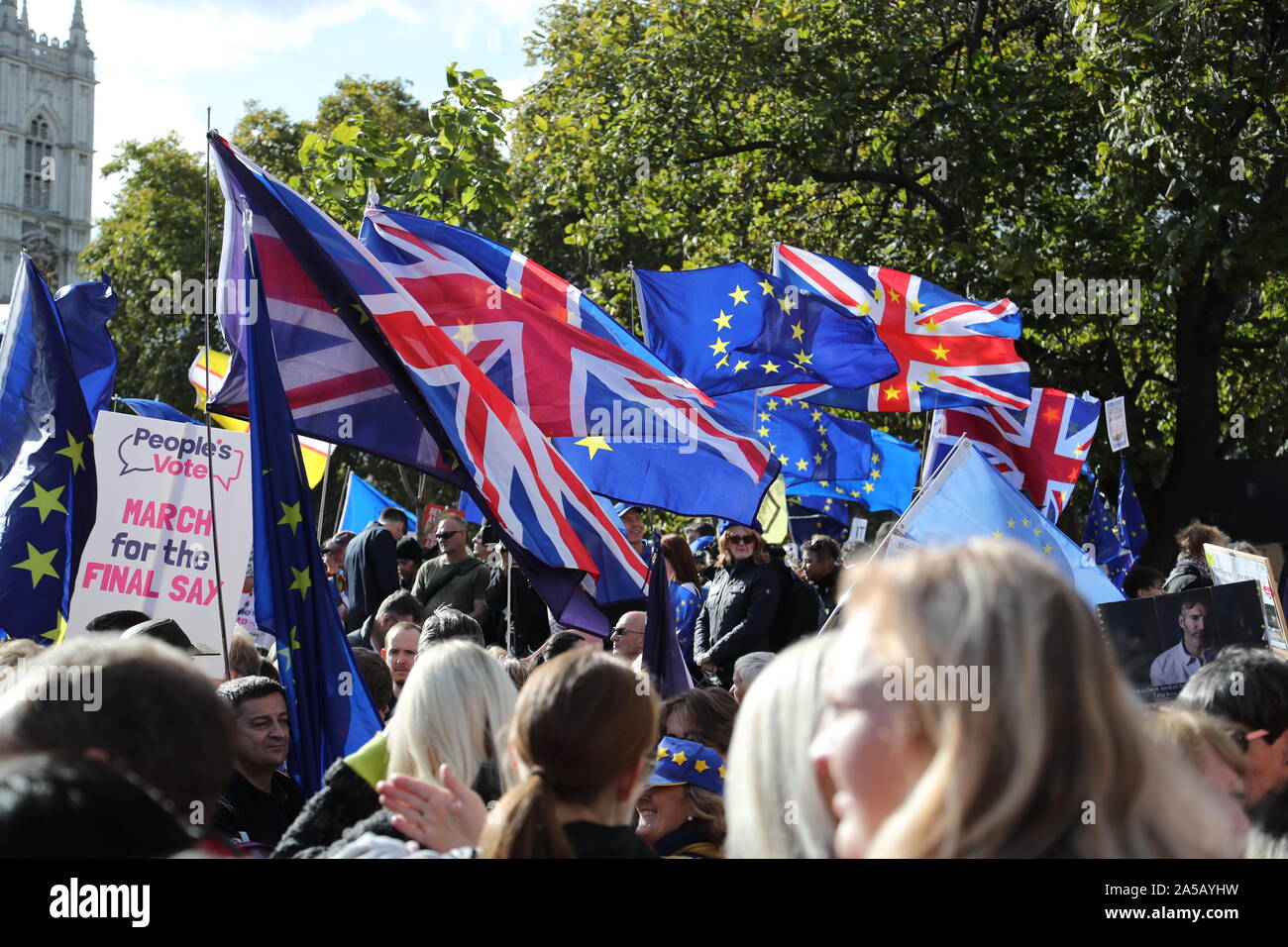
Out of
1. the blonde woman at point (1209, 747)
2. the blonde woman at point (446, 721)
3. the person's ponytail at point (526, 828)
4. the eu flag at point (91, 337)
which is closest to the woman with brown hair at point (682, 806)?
the blonde woman at point (446, 721)

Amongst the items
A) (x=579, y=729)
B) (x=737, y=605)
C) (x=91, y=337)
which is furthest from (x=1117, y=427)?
(x=579, y=729)

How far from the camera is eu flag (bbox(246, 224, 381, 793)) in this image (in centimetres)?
506

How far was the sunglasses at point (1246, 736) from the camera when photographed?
3594mm

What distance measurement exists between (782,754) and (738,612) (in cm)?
662

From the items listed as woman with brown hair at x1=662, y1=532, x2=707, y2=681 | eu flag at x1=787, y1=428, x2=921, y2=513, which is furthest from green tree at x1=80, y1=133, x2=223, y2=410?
woman with brown hair at x1=662, y1=532, x2=707, y2=681

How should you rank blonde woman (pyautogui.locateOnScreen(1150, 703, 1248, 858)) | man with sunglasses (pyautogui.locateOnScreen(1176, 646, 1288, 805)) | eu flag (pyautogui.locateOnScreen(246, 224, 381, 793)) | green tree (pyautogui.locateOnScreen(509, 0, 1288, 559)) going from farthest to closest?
1. green tree (pyautogui.locateOnScreen(509, 0, 1288, 559))
2. eu flag (pyautogui.locateOnScreen(246, 224, 381, 793))
3. man with sunglasses (pyautogui.locateOnScreen(1176, 646, 1288, 805))
4. blonde woman (pyautogui.locateOnScreen(1150, 703, 1248, 858))

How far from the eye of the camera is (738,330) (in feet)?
30.6

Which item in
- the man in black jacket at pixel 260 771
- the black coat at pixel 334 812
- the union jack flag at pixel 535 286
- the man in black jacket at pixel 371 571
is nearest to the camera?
the black coat at pixel 334 812

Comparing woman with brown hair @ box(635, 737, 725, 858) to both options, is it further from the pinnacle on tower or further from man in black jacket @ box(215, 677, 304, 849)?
the pinnacle on tower

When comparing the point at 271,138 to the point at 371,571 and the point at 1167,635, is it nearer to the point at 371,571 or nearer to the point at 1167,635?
the point at 371,571

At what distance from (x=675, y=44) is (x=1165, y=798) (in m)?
17.1

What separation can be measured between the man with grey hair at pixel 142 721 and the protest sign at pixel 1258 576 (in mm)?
4921

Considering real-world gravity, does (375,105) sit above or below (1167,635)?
above

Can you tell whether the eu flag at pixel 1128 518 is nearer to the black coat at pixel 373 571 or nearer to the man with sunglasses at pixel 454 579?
the man with sunglasses at pixel 454 579
